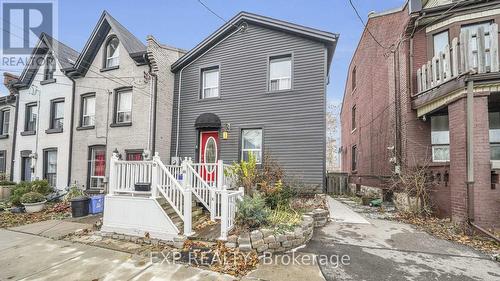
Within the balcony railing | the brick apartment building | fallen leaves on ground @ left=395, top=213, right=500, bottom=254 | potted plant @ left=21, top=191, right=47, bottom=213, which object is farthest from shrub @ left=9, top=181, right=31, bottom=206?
the balcony railing

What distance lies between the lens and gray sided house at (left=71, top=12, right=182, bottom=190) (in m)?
10.7

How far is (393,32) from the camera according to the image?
10766 millimetres

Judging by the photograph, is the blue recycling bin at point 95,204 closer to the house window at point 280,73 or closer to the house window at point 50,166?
the house window at point 50,166

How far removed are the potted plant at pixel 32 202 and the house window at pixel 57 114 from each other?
4.41 meters

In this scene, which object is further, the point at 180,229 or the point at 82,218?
the point at 82,218

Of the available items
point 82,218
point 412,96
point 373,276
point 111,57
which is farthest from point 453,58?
point 111,57

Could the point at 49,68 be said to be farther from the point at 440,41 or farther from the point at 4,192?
the point at 440,41

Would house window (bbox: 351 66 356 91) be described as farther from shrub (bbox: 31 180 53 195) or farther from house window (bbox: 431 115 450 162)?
shrub (bbox: 31 180 53 195)

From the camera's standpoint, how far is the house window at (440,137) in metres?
8.65

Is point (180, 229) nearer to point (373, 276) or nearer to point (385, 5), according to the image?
point (373, 276)

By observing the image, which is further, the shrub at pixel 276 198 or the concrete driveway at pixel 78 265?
the shrub at pixel 276 198

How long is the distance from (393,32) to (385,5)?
2.15m

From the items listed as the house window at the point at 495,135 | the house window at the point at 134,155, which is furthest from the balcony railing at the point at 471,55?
the house window at the point at 134,155

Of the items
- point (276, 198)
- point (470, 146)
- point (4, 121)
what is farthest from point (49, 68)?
point (470, 146)
